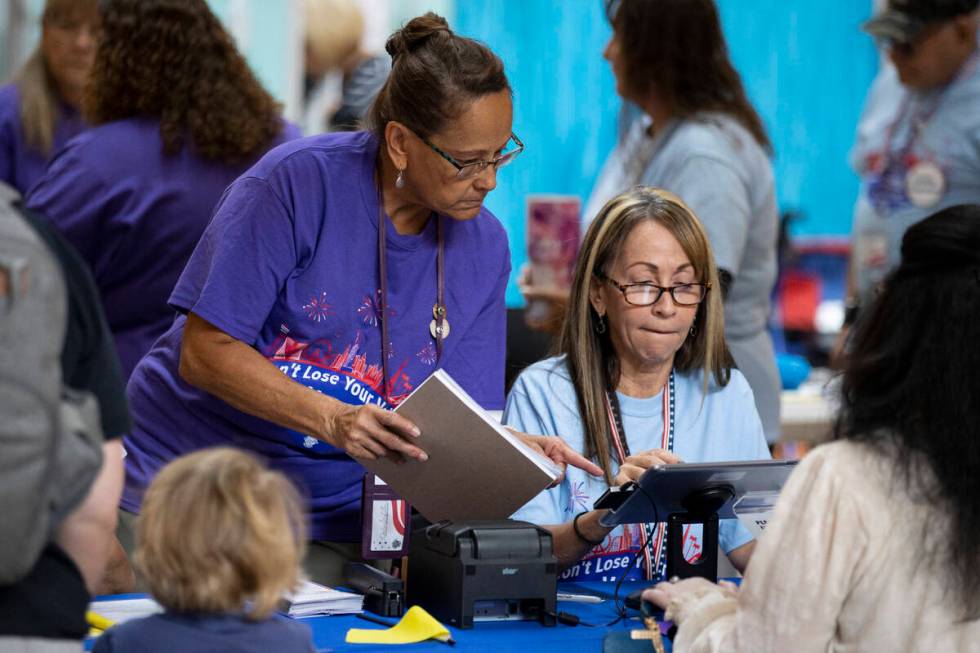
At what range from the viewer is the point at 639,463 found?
2.41 metres

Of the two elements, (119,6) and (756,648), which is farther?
(119,6)

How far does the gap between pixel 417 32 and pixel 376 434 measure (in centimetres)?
77

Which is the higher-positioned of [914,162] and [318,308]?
[914,162]

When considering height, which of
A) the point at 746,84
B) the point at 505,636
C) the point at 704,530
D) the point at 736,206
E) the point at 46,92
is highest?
the point at 746,84

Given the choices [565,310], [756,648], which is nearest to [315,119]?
[565,310]

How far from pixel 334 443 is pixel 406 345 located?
1.09ft

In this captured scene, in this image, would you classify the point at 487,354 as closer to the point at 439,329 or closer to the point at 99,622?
the point at 439,329

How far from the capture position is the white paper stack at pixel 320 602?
2.18 meters

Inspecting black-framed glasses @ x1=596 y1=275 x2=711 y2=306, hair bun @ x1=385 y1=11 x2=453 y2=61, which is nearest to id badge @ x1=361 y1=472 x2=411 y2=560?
black-framed glasses @ x1=596 y1=275 x2=711 y2=306

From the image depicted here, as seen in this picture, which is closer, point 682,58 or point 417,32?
point 417,32

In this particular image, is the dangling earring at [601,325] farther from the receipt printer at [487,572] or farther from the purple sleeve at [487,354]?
the receipt printer at [487,572]

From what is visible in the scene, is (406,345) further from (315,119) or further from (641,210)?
(315,119)

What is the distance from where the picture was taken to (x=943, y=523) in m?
1.72

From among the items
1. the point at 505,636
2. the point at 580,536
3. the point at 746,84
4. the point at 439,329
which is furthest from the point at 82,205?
the point at 746,84
